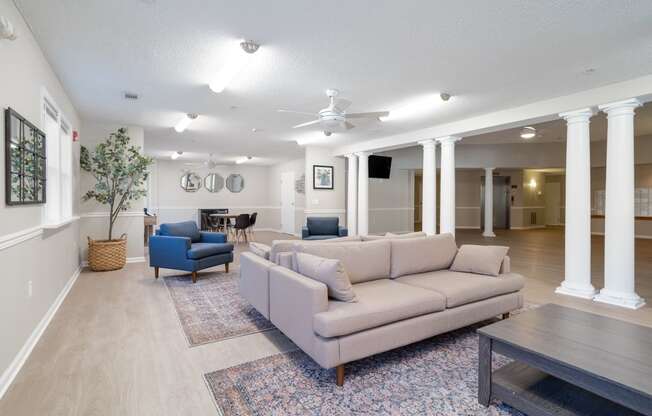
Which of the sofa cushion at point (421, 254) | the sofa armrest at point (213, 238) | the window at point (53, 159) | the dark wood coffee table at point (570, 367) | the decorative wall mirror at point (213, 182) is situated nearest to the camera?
the dark wood coffee table at point (570, 367)

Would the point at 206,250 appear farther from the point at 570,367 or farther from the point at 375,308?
the point at 570,367

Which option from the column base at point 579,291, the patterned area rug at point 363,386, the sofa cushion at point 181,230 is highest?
the sofa cushion at point 181,230

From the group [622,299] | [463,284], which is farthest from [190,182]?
A: [622,299]

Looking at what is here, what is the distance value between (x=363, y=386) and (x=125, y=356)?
1805mm

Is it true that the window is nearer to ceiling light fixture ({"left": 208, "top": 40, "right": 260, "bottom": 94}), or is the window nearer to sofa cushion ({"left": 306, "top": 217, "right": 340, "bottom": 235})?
ceiling light fixture ({"left": 208, "top": 40, "right": 260, "bottom": 94})

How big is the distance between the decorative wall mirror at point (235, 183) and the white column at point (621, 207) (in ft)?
34.4

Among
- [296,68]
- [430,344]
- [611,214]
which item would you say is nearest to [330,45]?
[296,68]

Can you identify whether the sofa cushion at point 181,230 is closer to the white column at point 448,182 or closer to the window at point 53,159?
the window at point 53,159

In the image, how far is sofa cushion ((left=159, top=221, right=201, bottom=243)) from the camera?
17.0 feet

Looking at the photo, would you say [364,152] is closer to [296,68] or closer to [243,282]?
[296,68]

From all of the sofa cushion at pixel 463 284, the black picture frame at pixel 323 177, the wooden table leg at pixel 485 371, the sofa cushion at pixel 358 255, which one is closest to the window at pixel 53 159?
the sofa cushion at pixel 358 255

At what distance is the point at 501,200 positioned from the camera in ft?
43.0

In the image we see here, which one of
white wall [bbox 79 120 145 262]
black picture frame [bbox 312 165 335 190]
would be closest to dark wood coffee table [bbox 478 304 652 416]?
white wall [bbox 79 120 145 262]

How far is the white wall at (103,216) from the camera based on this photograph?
5.84 metres
